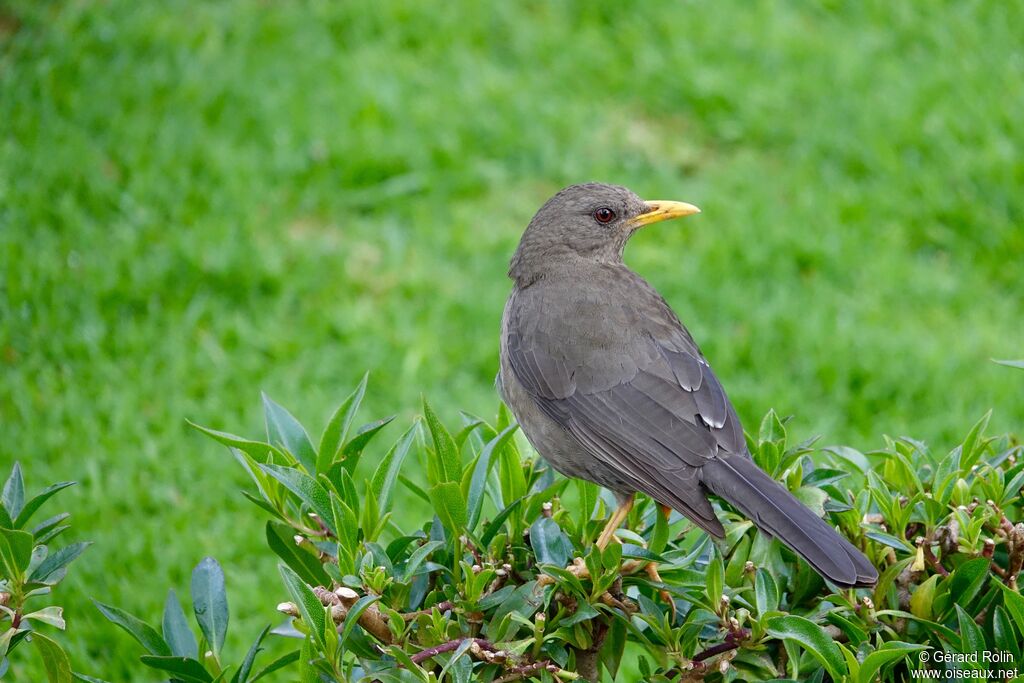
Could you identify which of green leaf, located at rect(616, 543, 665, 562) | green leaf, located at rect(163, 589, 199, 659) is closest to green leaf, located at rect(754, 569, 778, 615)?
green leaf, located at rect(616, 543, 665, 562)

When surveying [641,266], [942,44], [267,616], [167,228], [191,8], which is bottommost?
[267,616]

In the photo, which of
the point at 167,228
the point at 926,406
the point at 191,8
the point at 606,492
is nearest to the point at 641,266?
the point at 926,406

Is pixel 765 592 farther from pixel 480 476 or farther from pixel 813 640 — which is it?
pixel 480 476

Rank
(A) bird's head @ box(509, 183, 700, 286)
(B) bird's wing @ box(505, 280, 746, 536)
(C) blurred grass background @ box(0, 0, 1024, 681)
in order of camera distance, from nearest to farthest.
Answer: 1. (B) bird's wing @ box(505, 280, 746, 536)
2. (A) bird's head @ box(509, 183, 700, 286)
3. (C) blurred grass background @ box(0, 0, 1024, 681)

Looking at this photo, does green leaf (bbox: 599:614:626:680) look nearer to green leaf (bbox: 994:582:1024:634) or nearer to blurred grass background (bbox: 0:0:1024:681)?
green leaf (bbox: 994:582:1024:634)

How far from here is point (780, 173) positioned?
24.2ft

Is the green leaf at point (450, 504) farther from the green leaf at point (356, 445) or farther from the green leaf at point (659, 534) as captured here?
the green leaf at point (659, 534)

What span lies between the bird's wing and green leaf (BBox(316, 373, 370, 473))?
845 millimetres

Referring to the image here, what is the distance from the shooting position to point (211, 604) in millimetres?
3225

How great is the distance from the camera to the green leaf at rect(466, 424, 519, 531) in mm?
3004

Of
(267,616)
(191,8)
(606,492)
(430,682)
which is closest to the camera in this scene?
(430,682)

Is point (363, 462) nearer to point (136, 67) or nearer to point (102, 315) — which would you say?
point (102, 315)

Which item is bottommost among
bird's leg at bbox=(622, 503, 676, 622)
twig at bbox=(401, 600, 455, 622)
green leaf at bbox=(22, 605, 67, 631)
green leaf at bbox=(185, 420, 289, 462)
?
bird's leg at bbox=(622, 503, 676, 622)

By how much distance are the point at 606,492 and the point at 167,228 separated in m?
3.99
